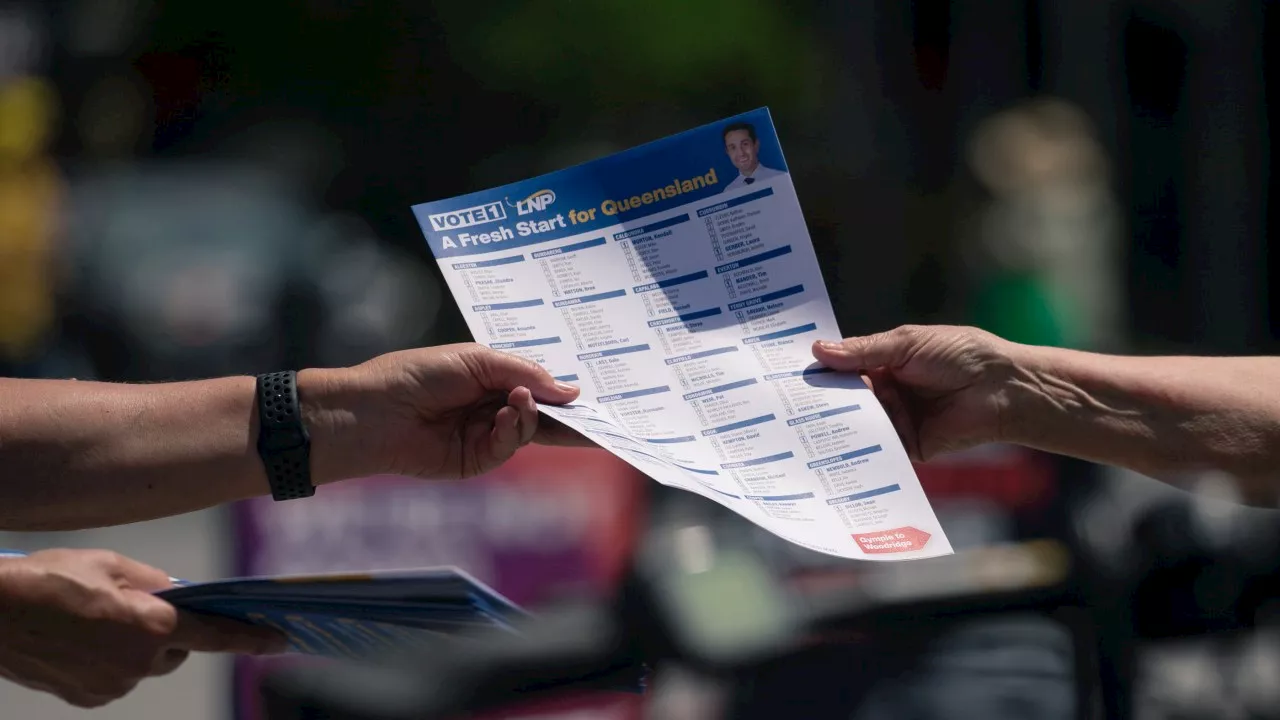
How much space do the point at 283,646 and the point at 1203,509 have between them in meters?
2.50

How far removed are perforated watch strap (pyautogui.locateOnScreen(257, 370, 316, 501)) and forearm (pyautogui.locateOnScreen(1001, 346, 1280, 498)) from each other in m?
1.01

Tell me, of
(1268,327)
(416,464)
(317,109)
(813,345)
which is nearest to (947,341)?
(813,345)

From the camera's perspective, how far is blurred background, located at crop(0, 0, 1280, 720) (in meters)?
2.78

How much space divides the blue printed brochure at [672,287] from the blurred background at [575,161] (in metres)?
1.03

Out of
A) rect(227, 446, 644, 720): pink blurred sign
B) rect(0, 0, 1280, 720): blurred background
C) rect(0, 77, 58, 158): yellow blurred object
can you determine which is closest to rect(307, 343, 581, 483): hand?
rect(0, 0, 1280, 720): blurred background

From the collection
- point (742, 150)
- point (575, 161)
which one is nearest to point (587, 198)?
point (742, 150)

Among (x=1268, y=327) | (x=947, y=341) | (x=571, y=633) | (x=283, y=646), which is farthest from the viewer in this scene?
(x=1268, y=327)

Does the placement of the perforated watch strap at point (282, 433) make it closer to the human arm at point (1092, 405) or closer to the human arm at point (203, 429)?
the human arm at point (203, 429)

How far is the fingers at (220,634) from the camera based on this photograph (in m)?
1.29

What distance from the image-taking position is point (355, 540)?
2.79m

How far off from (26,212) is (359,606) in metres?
2.52

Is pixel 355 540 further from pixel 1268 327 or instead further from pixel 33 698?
pixel 1268 327

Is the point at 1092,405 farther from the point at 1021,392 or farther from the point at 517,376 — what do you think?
the point at 517,376

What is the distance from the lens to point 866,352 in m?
1.59
